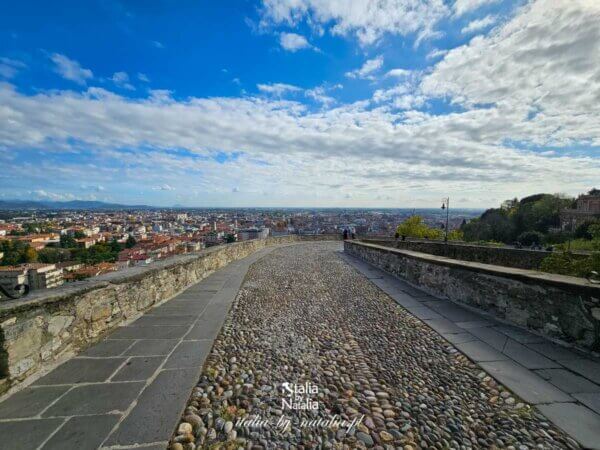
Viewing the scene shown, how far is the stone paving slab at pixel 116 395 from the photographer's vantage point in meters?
1.81

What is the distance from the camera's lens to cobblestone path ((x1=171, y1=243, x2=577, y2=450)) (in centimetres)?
190

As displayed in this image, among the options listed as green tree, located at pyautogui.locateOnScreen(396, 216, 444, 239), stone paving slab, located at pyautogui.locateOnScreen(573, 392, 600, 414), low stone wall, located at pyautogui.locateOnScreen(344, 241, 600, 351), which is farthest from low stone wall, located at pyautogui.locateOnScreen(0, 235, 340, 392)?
green tree, located at pyautogui.locateOnScreen(396, 216, 444, 239)

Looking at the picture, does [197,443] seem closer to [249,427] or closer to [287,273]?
[249,427]

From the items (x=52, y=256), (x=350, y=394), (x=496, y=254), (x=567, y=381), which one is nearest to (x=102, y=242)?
Answer: (x=52, y=256)

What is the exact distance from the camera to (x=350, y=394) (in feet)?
7.97

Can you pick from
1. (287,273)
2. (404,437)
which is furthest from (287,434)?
(287,273)

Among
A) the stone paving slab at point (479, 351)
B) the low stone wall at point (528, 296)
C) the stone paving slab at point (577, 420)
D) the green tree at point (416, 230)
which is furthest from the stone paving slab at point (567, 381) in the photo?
the green tree at point (416, 230)

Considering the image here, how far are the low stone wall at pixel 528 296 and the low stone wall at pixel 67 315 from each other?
5626mm

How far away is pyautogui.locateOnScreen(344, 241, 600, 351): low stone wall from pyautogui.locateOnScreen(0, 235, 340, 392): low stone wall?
5626 mm

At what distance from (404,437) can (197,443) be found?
56.6 inches

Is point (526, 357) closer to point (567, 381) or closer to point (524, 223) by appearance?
point (567, 381)

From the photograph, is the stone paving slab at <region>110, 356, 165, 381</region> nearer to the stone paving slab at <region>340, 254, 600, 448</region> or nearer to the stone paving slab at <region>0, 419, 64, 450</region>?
the stone paving slab at <region>0, 419, 64, 450</region>

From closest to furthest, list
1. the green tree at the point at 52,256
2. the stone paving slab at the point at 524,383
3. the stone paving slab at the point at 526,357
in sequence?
the stone paving slab at the point at 524,383
the stone paving slab at the point at 526,357
the green tree at the point at 52,256

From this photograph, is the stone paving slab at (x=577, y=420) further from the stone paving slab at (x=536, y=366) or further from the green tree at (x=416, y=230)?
the green tree at (x=416, y=230)
